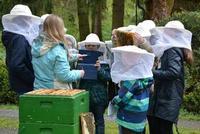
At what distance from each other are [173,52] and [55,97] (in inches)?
66.2

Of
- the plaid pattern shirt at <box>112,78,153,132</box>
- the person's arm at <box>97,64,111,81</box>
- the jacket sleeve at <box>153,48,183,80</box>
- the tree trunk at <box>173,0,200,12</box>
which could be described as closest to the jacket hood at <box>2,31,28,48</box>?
the person's arm at <box>97,64,111,81</box>

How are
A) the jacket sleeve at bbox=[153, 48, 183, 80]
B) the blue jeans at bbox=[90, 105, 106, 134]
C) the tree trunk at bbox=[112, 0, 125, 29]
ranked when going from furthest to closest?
1. the tree trunk at bbox=[112, 0, 125, 29]
2. the blue jeans at bbox=[90, 105, 106, 134]
3. the jacket sleeve at bbox=[153, 48, 183, 80]

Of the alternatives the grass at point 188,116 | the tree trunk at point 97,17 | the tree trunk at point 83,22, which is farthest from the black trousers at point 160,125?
the tree trunk at point 83,22

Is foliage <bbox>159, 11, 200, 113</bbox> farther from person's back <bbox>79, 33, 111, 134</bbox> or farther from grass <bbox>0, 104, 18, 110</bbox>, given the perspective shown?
person's back <bbox>79, 33, 111, 134</bbox>

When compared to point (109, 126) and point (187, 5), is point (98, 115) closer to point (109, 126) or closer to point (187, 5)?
point (109, 126)

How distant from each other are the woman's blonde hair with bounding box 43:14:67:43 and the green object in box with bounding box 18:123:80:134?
1.07m

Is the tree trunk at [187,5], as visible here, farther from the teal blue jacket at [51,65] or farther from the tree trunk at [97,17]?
the teal blue jacket at [51,65]

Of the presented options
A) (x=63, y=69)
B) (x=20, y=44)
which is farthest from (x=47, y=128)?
(x=20, y=44)

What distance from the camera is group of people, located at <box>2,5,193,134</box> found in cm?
632

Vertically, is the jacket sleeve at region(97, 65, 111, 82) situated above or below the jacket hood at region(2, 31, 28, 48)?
below

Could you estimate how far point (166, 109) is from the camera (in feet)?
22.3

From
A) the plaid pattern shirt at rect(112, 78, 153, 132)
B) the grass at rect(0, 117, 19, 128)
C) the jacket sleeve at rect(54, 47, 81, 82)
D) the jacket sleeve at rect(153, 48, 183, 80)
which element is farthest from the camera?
the grass at rect(0, 117, 19, 128)

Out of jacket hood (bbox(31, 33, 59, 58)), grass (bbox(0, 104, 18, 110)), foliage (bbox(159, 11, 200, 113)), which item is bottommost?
grass (bbox(0, 104, 18, 110))

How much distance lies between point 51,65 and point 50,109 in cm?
72
